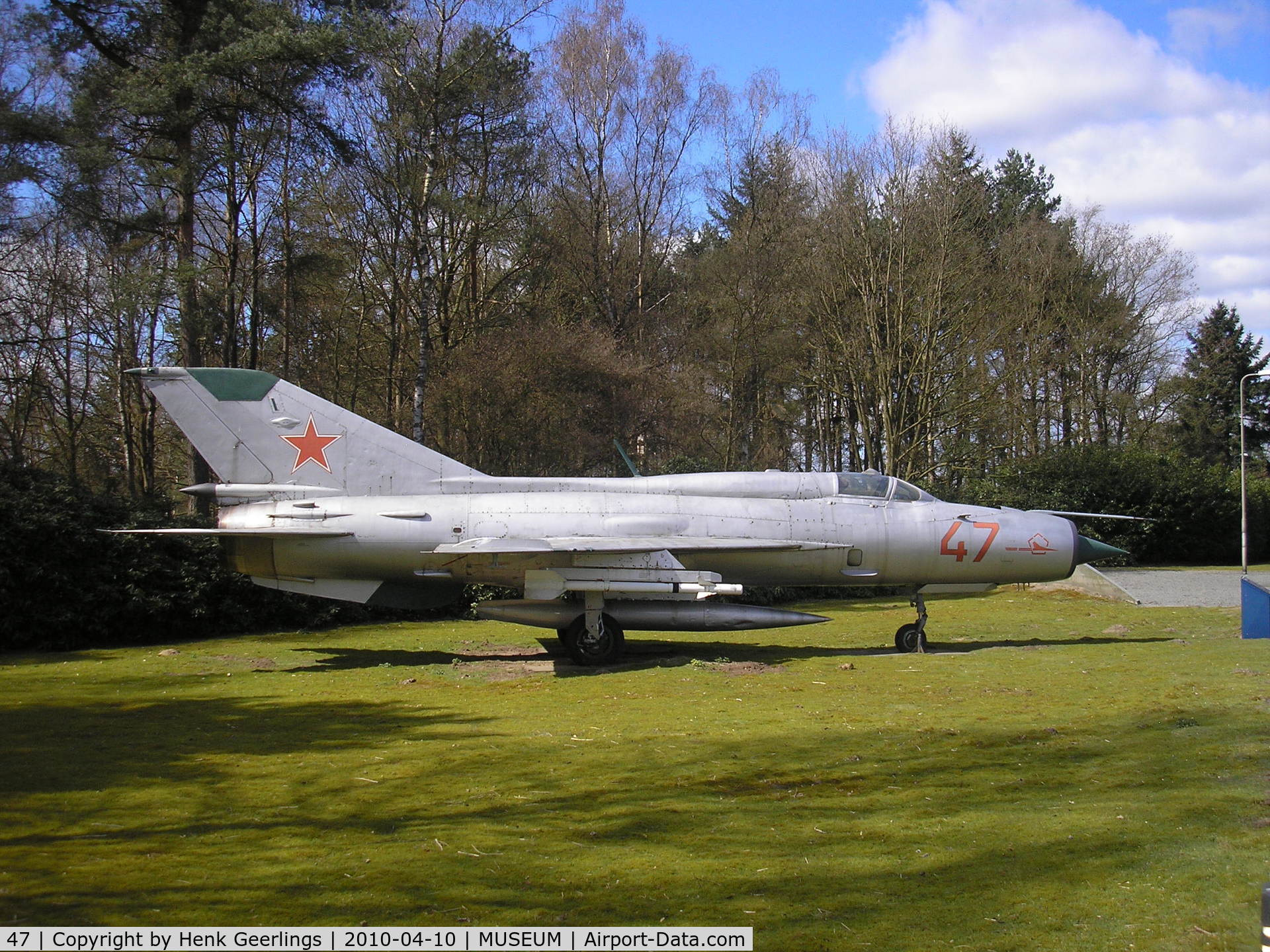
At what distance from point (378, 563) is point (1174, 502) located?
2829 cm

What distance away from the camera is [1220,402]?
43406 mm

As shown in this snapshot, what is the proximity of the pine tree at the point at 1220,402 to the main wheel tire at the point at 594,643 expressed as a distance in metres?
38.0

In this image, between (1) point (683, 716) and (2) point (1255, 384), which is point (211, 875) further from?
(2) point (1255, 384)

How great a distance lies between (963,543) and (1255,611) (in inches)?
172

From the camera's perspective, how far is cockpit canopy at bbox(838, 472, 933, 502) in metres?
13.4

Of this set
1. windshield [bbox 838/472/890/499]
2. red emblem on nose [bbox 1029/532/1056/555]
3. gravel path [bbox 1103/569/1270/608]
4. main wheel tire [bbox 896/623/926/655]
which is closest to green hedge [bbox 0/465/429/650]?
windshield [bbox 838/472/890/499]

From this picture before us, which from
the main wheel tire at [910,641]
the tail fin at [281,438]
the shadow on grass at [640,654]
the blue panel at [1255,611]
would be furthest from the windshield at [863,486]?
the tail fin at [281,438]

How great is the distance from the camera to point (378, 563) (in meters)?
12.3

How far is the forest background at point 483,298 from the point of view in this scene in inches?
668

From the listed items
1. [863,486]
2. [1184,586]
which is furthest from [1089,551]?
[1184,586]

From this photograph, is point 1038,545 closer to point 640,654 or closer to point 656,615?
point 656,615

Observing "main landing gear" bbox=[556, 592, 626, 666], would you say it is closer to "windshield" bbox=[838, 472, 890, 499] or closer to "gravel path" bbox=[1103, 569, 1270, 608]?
"windshield" bbox=[838, 472, 890, 499]

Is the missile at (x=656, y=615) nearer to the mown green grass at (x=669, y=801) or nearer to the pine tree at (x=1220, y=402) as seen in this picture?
the mown green grass at (x=669, y=801)

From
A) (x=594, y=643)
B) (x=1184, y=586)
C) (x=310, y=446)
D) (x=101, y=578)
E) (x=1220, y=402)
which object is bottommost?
(x=1184, y=586)
